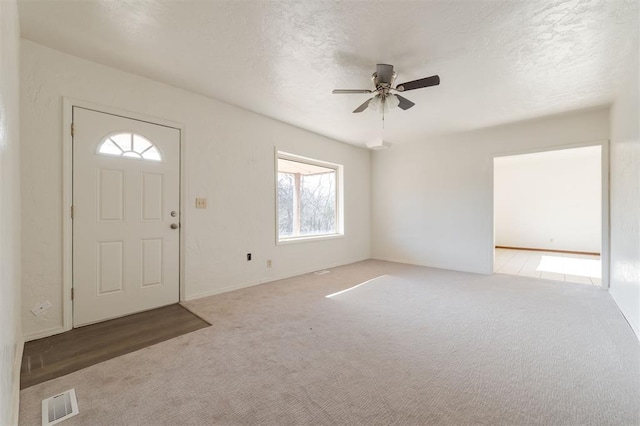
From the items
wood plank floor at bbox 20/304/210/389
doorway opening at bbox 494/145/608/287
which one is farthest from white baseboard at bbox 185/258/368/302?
doorway opening at bbox 494/145/608/287

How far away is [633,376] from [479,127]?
151 inches

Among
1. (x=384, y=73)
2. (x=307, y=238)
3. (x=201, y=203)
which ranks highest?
(x=384, y=73)

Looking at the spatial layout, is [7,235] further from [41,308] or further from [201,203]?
[201,203]

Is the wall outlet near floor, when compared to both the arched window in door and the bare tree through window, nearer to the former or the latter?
the arched window in door

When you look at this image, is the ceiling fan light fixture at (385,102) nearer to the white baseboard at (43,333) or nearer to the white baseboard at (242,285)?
the white baseboard at (242,285)

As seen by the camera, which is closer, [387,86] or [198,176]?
[387,86]

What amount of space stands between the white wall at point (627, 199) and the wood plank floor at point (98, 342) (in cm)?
404

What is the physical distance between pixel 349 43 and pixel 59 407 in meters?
3.15

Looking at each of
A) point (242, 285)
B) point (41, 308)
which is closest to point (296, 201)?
point (242, 285)

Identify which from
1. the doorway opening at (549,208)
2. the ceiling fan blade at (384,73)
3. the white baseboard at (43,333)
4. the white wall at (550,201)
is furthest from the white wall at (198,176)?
the white wall at (550,201)

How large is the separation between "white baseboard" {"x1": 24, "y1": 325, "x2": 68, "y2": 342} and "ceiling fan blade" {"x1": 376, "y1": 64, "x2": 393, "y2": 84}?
3.72m

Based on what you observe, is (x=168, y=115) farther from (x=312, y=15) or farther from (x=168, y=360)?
(x=168, y=360)

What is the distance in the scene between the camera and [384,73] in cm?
254

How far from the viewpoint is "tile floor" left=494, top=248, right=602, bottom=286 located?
4.43m
